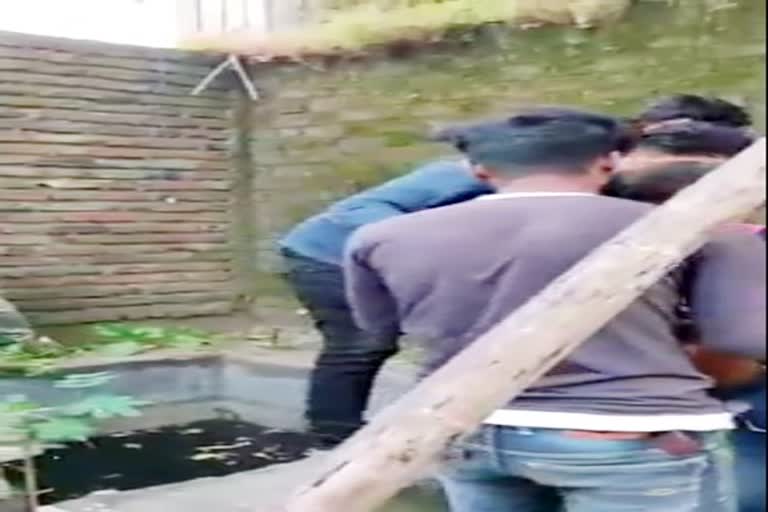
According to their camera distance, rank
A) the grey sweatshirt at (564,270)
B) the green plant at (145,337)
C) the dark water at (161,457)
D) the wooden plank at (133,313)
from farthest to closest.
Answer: the wooden plank at (133,313)
the green plant at (145,337)
the dark water at (161,457)
the grey sweatshirt at (564,270)

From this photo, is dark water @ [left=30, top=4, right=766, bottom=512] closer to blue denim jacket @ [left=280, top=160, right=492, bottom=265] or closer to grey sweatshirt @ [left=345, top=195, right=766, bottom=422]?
blue denim jacket @ [left=280, top=160, right=492, bottom=265]

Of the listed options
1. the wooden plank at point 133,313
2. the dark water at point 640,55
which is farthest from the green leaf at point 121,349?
the dark water at point 640,55

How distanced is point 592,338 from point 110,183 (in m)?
3.78

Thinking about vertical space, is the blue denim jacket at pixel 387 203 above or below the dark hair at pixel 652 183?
below

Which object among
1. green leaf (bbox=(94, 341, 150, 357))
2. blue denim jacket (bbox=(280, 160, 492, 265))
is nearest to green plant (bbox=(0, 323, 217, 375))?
green leaf (bbox=(94, 341, 150, 357))

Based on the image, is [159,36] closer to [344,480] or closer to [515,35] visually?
[515,35]

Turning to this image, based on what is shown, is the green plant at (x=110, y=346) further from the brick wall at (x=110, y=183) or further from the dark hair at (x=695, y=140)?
the dark hair at (x=695, y=140)

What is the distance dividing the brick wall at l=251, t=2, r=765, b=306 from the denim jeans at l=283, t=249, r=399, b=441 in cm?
115

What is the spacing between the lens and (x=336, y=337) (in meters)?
2.43

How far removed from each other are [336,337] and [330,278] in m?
0.14

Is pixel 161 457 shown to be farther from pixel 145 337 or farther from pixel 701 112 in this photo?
pixel 701 112

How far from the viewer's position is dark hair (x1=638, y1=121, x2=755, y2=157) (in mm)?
1410

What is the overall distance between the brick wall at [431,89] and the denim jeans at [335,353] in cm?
115

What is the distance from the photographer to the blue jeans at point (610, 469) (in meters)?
1.25
